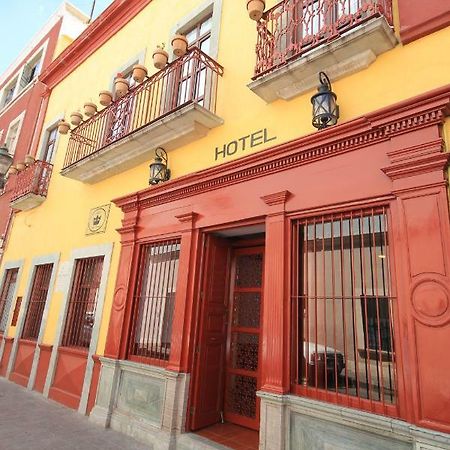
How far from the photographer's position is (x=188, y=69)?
6.21 m

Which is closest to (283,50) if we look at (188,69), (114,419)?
(188,69)

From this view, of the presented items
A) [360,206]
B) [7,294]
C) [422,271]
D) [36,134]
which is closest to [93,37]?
[36,134]

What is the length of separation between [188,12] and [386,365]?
6770 millimetres

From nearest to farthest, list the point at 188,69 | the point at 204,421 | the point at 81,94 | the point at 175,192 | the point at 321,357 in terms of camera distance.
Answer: the point at 321,357 < the point at 204,421 < the point at 175,192 < the point at 188,69 < the point at 81,94

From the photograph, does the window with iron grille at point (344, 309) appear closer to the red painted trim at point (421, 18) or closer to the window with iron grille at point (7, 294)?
the red painted trim at point (421, 18)

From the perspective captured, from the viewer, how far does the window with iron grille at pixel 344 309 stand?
314 cm

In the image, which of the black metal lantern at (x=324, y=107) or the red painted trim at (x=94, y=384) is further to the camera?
the red painted trim at (x=94, y=384)

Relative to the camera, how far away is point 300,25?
15.6ft

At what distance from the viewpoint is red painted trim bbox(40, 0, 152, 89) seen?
8258 millimetres

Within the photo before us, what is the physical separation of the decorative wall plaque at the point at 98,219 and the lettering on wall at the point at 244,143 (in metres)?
2.87

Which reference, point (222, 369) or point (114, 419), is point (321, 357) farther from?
point (114, 419)

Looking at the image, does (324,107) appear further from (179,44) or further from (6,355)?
(6,355)

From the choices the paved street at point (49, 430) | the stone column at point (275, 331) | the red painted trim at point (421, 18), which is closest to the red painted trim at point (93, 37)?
the red painted trim at point (421, 18)

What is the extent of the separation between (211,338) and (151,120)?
3766 millimetres
